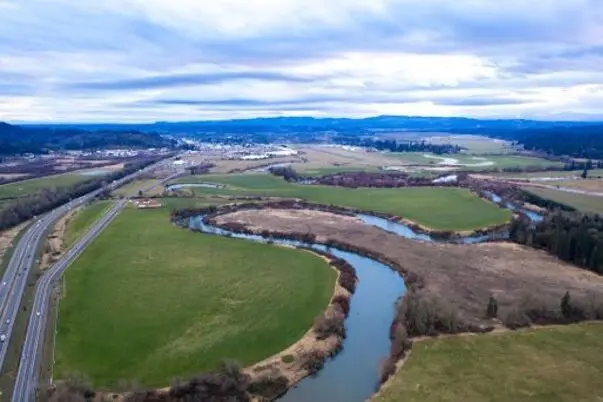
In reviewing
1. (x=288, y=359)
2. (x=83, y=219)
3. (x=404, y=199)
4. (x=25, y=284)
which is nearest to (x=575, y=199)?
(x=404, y=199)

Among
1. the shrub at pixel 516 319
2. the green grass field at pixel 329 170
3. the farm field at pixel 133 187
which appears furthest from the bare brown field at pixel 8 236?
the green grass field at pixel 329 170

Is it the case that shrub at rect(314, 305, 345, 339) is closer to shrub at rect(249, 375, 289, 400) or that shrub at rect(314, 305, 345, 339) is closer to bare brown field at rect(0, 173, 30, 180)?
shrub at rect(249, 375, 289, 400)

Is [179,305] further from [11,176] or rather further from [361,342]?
[11,176]

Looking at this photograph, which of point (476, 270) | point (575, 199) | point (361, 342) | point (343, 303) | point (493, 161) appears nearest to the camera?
point (361, 342)

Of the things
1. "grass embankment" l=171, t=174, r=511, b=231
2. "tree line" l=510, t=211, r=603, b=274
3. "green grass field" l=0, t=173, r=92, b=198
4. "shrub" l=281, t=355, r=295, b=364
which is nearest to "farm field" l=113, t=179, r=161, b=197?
"grass embankment" l=171, t=174, r=511, b=231

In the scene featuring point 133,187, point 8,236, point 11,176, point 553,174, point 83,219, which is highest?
point 553,174

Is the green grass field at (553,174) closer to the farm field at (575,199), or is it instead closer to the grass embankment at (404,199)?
the farm field at (575,199)
